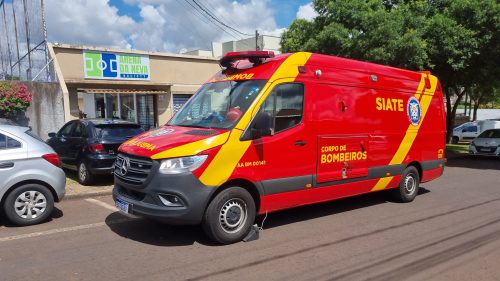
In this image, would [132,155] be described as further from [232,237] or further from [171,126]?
[232,237]

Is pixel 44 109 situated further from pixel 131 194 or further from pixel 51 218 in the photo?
pixel 131 194

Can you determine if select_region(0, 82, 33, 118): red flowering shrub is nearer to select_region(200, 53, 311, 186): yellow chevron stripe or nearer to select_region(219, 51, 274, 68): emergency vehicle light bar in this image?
select_region(219, 51, 274, 68): emergency vehicle light bar

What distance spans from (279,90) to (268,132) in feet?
2.24

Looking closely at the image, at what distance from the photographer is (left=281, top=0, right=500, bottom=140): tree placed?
44.5 feet

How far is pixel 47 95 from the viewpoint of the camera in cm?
1430

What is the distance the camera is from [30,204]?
654 centimetres

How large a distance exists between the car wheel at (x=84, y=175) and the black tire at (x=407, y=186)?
6.49 meters

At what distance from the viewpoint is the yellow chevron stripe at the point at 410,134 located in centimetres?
800

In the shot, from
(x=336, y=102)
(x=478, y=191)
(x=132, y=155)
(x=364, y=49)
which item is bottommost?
(x=478, y=191)

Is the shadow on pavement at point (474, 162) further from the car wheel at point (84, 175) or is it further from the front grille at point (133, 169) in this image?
the front grille at point (133, 169)

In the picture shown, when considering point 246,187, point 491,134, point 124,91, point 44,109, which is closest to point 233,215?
point 246,187

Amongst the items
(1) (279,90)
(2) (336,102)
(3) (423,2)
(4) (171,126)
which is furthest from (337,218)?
(3) (423,2)

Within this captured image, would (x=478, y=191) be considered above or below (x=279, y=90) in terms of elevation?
below

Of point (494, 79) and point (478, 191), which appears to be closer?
point (478, 191)
